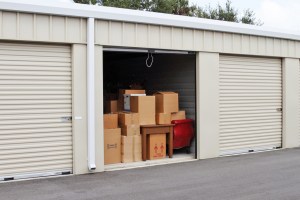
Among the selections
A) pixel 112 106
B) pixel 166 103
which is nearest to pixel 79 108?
pixel 112 106

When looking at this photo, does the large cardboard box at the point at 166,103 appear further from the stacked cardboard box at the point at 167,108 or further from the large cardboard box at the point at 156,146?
the large cardboard box at the point at 156,146

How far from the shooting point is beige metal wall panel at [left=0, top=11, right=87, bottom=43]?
8281mm

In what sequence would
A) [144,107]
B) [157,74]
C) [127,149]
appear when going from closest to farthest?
[127,149] → [144,107] → [157,74]

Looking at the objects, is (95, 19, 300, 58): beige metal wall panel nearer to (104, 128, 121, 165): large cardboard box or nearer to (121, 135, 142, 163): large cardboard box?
(104, 128, 121, 165): large cardboard box

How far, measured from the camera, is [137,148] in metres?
10.4

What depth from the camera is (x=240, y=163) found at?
34.4 ft

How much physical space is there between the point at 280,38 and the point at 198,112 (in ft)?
12.5

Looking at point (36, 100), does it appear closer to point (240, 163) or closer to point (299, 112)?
point (240, 163)

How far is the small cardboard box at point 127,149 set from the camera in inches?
401

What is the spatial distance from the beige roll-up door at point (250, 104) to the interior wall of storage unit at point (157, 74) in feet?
2.75

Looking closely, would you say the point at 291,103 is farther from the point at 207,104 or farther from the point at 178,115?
the point at 178,115

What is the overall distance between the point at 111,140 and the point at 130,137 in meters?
0.51

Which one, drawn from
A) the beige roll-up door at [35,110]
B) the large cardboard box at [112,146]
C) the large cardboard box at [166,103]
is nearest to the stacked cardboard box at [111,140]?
the large cardboard box at [112,146]

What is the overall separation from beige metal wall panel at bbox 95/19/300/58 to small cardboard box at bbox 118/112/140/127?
1.62 m
